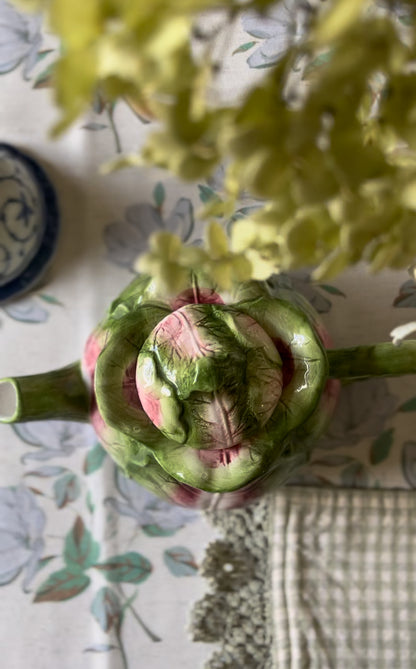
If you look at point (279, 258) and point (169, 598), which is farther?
point (169, 598)

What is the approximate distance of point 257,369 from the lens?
311 mm

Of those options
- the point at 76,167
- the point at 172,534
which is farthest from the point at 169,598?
the point at 76,167

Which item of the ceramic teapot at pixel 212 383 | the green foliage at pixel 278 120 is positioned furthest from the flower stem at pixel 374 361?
the green foliage at pixel 278 120

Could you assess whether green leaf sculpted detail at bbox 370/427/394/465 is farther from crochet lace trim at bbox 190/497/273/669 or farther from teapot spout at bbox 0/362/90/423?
teapot spout at bbox 0/362/90/423

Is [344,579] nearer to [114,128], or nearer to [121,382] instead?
[121,382]

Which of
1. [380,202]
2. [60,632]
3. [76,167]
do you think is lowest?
[60,632]

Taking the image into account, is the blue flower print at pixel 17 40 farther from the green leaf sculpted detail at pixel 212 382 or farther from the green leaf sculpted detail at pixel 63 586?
the green leaf sculpted detail at pixel 63 586

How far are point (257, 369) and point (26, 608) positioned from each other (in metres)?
0.28

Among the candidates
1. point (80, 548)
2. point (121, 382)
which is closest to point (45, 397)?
point (121, 382)

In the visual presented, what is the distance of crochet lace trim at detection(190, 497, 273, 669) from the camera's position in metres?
0.46

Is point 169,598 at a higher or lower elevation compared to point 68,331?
lower

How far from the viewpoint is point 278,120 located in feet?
0.55

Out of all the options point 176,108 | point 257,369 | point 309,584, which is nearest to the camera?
point 176,108

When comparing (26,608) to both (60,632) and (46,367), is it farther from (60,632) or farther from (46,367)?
(46,367)
